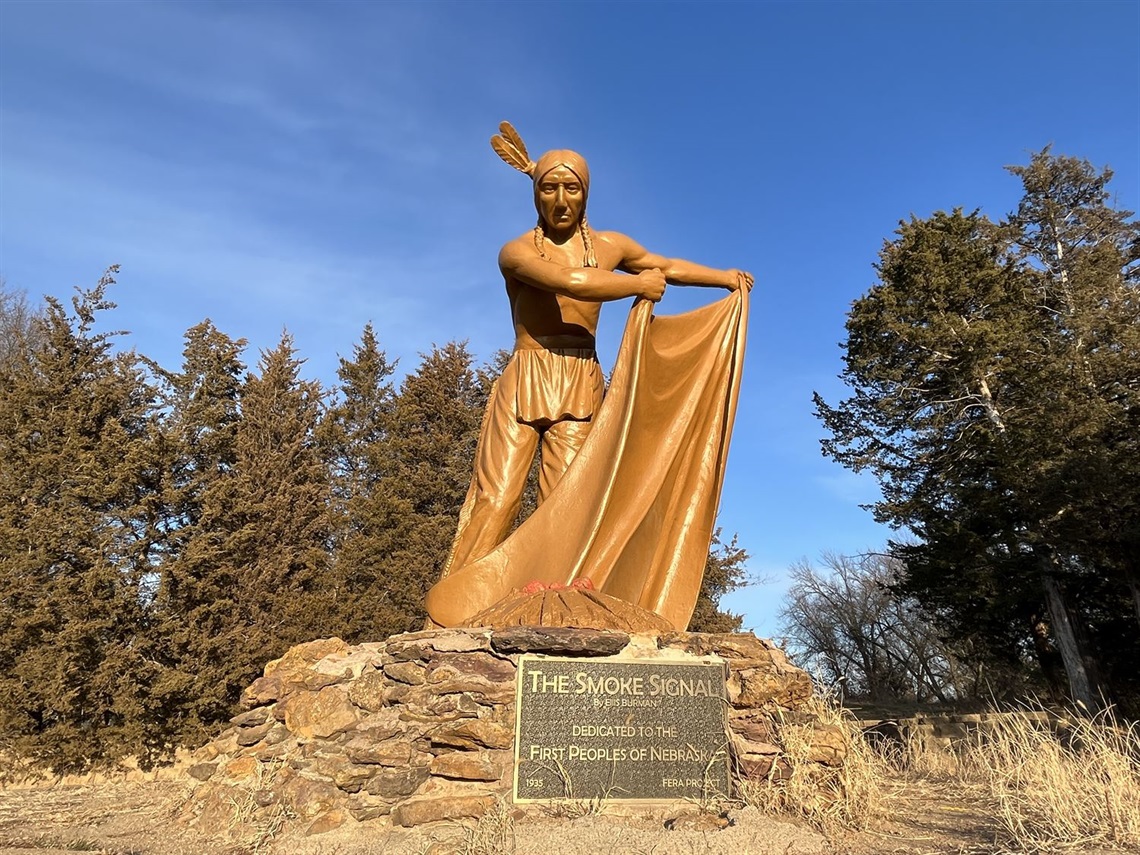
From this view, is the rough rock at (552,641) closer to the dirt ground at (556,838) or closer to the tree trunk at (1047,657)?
the dirt ground at (556,838)

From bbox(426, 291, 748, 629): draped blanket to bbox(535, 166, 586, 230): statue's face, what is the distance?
0.81 meters

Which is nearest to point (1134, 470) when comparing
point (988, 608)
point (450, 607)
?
point (988, 608)

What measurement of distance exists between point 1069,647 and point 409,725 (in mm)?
14559

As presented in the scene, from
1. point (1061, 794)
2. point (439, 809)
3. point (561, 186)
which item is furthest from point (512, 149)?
point (1061, 794)

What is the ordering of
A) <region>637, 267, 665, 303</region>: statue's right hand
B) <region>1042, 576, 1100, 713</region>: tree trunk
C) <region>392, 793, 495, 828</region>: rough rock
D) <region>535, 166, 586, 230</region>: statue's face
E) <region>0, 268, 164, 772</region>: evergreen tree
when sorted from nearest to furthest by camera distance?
<region>392, 793, 495, 828</region>: rough rock → <region>637, 267, 665, 303</region>: statue's right hand → <region>535, 166, 586, 230</region>: statue's face → <region>0, 268, 164, 772</region>: evergreen tree → <region>1042, 576, 1100, 713</region>: tree trunk

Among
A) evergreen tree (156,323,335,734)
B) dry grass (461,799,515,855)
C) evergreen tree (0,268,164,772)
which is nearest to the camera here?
dry grass (461,799,515,855)

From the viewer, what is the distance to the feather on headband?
526 cm

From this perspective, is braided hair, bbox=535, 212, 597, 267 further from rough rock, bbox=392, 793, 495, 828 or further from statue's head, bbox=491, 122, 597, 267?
rough rock, bbox=392, 793, 495, 828

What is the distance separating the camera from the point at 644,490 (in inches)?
182

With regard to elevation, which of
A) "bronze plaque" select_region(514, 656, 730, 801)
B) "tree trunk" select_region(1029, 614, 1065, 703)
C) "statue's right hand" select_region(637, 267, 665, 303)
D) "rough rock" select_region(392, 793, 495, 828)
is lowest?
"rough rock" select_region(392, 793, 495, 828)

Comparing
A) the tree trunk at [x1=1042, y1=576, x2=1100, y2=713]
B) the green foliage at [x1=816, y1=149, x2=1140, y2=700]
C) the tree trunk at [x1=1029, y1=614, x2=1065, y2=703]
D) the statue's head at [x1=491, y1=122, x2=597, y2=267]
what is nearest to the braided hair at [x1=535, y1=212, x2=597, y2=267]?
the statue's head at [x1=491, y1=122, x2=597, y2=267]

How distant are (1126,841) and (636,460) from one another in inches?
114

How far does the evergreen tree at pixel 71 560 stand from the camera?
10641 millimetres

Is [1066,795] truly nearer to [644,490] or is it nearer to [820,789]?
[820,789]
